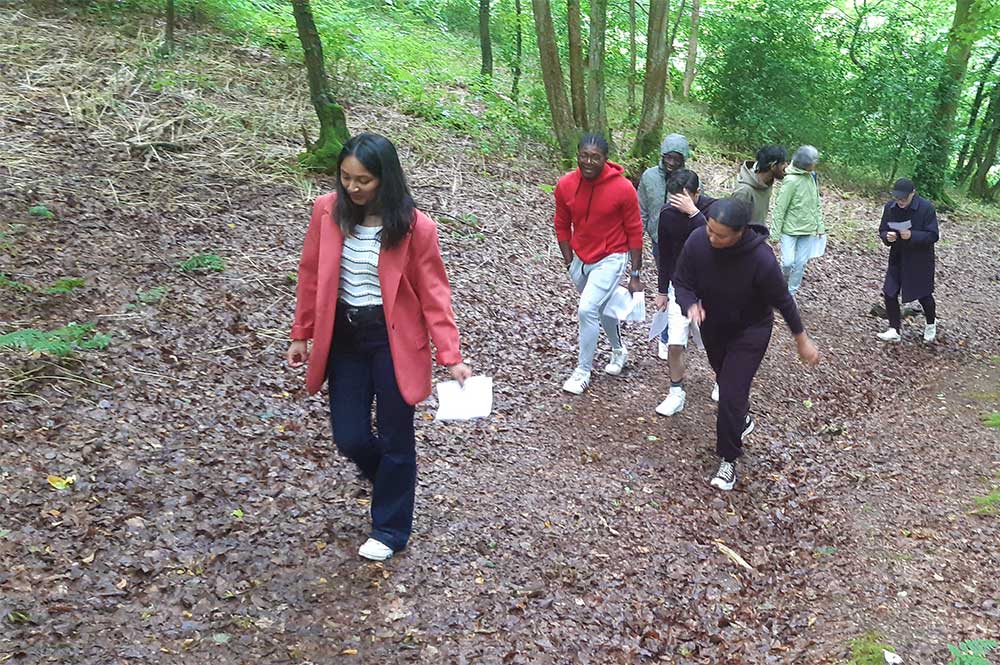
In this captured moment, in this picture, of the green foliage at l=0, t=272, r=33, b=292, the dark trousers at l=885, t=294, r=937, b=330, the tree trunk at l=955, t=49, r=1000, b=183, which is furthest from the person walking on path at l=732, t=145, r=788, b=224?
the tree trunk at l=955, t=49, r=1000, b=183

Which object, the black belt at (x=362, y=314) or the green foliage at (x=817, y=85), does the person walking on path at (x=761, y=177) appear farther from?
the green foliage at (x=817, y=85)

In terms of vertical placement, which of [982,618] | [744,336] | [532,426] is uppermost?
[744,336]

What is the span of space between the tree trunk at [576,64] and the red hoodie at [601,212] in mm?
7368

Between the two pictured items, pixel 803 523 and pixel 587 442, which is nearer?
pixel 803 523

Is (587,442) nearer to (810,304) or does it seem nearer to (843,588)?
(843,588)

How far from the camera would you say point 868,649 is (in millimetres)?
3801

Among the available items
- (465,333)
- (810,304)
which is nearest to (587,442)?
(465,333)

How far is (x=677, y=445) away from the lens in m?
6.42

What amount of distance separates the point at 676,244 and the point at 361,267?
364cm

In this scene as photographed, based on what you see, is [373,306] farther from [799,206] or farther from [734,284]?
[799,206]

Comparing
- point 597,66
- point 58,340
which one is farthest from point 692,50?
point 58,340

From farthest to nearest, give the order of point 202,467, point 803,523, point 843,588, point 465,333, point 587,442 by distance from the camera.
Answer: point 465,333
point 587,442
point 803,523
point 202,467
point 843,588

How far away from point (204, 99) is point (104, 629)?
9005 millimetres

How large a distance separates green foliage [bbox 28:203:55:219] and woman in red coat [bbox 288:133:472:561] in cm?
481
